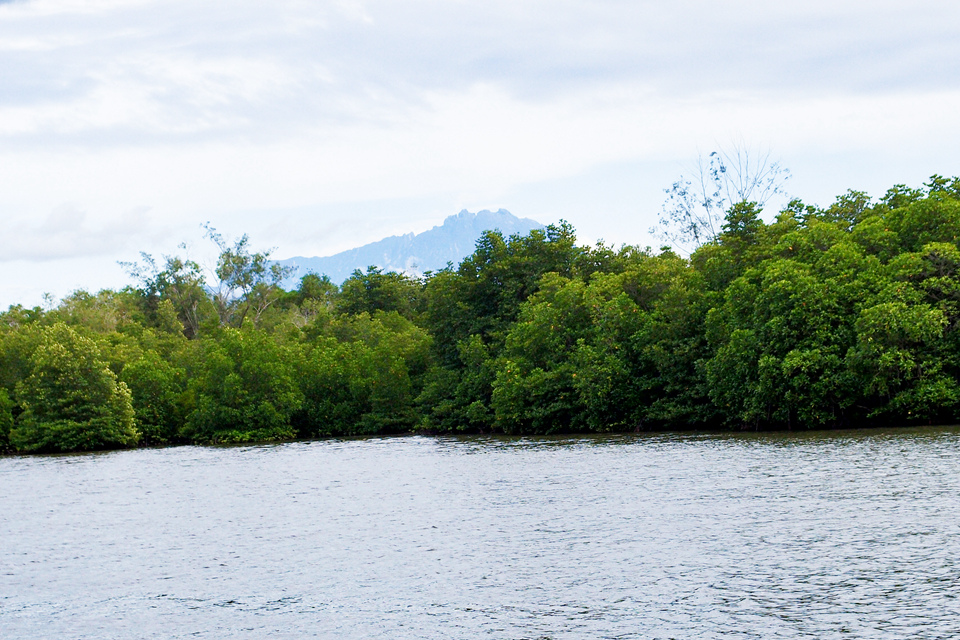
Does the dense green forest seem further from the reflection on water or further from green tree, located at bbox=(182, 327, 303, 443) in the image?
the reflection on water

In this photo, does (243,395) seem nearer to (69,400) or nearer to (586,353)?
(69,400)

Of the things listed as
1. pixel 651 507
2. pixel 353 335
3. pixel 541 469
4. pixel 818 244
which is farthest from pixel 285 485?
pixel 353 335

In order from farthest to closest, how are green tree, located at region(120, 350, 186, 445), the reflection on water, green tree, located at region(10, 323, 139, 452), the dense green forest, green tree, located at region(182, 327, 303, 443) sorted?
green tree, located at region(120, 350, 186, 445) < green tree, located at region(182, 327, 303, 443) < green tree, located at region(10, 323, 139, 452) < the dense green forest < the reflection on water

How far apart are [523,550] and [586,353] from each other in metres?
42.2

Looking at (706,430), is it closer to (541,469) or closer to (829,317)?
(829,317)

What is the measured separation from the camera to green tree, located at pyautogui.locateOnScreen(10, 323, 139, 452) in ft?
258

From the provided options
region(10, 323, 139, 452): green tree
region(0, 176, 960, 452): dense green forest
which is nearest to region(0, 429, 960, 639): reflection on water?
region(0, 176, 960, 452): dense green forest

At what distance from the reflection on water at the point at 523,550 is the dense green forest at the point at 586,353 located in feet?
22.5

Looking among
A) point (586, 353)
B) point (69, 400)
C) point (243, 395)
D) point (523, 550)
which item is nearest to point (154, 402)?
point (243, 395)

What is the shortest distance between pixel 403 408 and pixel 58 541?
175 ft

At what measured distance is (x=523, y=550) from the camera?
28750 mm

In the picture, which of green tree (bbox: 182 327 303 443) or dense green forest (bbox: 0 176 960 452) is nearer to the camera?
dense green forest (bbox: 0 176 960 452)

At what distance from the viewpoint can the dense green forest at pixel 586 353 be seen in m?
56.8

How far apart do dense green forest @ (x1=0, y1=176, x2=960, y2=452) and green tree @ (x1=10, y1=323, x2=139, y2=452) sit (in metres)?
0.17
